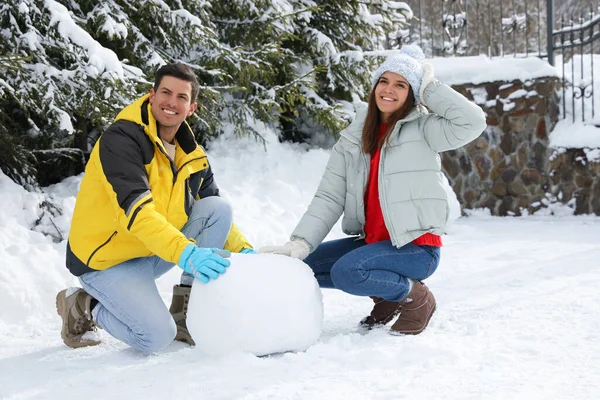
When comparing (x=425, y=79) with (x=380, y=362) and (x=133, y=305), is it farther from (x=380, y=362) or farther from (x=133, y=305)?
(x=133, y=305)

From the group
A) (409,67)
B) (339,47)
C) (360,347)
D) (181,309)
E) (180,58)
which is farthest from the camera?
(339,47)

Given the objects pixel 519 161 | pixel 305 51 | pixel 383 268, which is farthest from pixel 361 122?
pixel 519 161

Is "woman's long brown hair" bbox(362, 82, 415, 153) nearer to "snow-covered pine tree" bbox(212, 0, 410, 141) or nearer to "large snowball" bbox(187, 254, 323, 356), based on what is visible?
"large snowball" bbox(187, 254, 323, 356)

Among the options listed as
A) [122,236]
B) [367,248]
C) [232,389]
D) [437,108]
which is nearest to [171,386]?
[232,389]

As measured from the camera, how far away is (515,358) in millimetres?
2471

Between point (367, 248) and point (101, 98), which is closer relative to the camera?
point (367, 248)

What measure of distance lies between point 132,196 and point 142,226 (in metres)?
0.12

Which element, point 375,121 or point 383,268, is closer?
point 383,268

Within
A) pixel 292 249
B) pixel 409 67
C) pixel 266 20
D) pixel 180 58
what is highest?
pixel 266 20

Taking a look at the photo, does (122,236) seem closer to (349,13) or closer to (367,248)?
(367,248)

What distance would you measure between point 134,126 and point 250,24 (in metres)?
3.38

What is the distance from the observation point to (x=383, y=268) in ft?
9.37

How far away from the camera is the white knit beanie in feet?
9.58

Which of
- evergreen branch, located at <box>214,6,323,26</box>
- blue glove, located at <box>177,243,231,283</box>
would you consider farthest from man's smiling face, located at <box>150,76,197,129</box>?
evergreen branch, located at <box>214,6,323,26</box>
